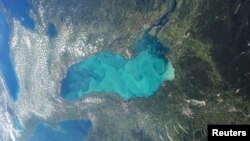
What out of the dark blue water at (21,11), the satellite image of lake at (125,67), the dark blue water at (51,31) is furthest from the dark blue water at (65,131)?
the dark blue water at (21,11)

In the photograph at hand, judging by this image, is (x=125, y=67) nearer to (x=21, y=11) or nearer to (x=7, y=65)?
(x=21, y=11)

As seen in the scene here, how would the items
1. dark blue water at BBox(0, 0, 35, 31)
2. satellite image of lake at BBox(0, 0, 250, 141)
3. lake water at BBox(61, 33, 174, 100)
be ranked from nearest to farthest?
satellite image of lake at BBox(0, 0, 250, 141)
lake water at BBox(61, 33, 174, 100)
dark blue water at BBox(0, 0, 35, 31)

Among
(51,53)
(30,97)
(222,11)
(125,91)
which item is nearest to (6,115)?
(30,97)

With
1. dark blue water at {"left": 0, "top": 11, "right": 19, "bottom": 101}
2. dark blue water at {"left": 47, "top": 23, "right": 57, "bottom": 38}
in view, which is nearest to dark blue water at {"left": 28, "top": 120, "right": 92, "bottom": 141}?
dark blue water at {"left": 0, "top": 11, "right": 19, "bottom": 101}

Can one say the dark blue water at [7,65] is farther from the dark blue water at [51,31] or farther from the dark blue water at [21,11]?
the dark blue water at [51,31]

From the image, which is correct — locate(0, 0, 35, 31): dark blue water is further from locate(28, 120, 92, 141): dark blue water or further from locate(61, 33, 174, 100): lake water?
locate(28, 120, 92, 141): dark blue water

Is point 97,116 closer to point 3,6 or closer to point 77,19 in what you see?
point 77,19

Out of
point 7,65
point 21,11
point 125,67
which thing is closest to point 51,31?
point 21,11

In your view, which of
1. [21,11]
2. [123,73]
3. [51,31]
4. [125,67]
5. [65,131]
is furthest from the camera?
[65,131]
